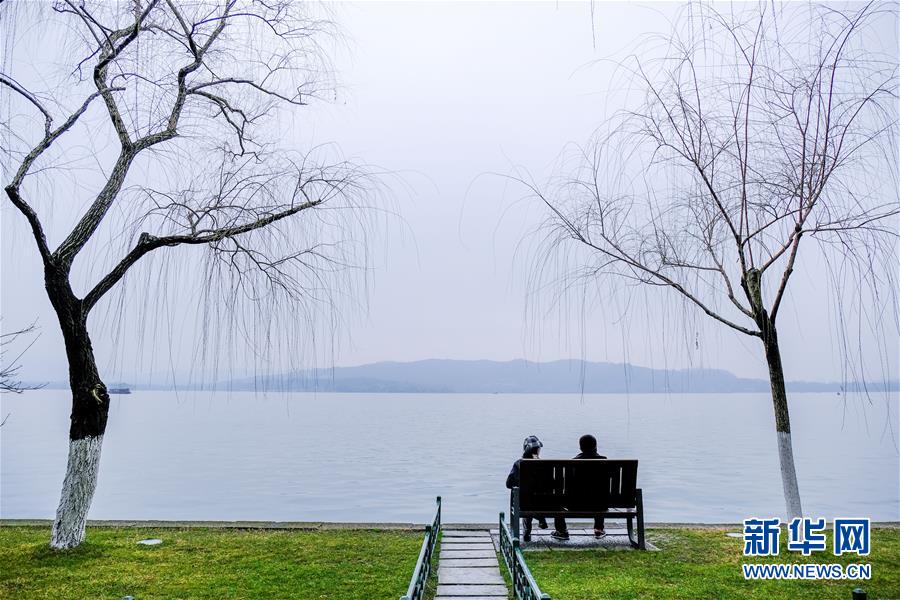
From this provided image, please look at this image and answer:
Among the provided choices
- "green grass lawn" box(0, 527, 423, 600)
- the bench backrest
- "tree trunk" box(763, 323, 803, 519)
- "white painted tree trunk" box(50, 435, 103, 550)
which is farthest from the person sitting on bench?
"white painted tree trunk" box(50, 435, 103, 550)

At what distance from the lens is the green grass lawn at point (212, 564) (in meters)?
6.80

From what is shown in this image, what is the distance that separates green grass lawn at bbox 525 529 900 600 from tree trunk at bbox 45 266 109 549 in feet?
17.2

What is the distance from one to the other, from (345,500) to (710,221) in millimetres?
15769

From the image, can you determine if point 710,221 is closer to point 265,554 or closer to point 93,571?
point 265,554

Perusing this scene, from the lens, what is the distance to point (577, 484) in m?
8.51

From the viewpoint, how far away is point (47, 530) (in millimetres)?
9852

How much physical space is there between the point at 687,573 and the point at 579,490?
161 centimetres

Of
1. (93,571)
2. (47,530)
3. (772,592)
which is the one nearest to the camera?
(772,592)

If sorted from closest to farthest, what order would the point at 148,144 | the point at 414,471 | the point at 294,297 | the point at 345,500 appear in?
the point at 294,297
the point at 148,144
the point at 345,500
the point at 414,471

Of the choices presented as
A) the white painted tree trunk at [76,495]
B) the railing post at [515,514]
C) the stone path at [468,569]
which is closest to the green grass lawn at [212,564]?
the white painted tree trunk at [76,495]

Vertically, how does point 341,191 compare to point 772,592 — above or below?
above

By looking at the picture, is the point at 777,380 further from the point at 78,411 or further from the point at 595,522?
the point at 78,411

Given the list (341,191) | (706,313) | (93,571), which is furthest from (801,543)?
(93,571)

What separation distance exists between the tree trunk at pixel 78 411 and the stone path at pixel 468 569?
4297mm
